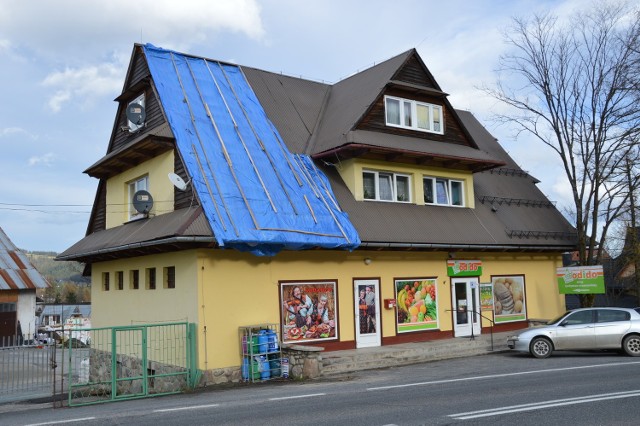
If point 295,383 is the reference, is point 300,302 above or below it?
above

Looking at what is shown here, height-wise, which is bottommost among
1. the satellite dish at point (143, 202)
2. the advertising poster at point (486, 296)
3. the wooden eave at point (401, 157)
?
the advertising poster at point (486, 296)

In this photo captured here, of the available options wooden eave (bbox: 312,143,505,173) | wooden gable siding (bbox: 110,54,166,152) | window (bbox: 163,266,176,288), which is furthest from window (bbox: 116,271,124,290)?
wooden eave (bbox: 312,143,505,173)

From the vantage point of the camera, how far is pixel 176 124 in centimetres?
1769

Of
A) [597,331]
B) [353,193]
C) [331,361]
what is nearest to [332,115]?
[353,193]

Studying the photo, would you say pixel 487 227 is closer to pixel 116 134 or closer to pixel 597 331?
pixel 597 331

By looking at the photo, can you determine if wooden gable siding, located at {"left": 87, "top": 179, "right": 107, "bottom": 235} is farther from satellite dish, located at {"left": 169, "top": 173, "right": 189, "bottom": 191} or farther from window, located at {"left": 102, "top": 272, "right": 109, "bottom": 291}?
satellite dish, located at {"left": 169, "top": 173, "right": 189, "bottom": 191}

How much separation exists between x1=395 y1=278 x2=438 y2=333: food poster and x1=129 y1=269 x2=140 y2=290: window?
854 cm

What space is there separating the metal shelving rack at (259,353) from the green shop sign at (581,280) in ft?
42.4

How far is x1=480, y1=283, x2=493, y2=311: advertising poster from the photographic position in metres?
22.2

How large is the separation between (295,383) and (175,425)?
5455 millimetres

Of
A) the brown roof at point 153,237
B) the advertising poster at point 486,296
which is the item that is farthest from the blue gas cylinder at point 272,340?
the advertising poster at point 486,296

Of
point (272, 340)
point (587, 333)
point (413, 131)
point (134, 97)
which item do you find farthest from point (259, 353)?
point (134, 97)

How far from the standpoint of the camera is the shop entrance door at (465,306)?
69.9 ft

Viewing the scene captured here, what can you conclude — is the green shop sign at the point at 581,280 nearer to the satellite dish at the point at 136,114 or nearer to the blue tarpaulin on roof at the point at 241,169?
the blue tarpaulin on roof at the point at 241,169
